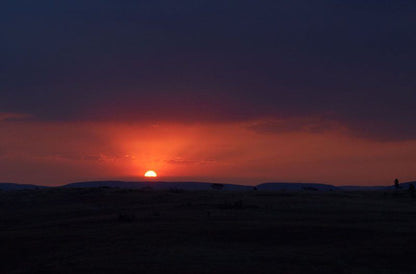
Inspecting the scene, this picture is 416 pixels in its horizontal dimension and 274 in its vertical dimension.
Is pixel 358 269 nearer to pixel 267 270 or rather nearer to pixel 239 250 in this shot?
pixel 267 270

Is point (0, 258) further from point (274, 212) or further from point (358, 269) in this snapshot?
point (274, 212)

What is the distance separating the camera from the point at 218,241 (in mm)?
17172

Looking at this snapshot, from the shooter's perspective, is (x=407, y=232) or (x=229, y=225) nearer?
(x=407, y=232)

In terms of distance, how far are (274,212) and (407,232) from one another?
8.44 metres

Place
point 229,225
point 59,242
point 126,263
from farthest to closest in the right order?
point 229,225 → point 59,242 → point 126,263

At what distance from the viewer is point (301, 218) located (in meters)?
23.3

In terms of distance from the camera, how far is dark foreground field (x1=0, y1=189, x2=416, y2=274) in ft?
44.0

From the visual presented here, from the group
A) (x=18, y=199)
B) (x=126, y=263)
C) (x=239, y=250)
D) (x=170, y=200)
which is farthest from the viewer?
(x=18, y=199)

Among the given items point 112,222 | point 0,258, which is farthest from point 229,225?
point 0,258

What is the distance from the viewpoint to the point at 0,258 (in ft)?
51.3

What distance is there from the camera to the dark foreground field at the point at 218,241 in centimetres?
1342

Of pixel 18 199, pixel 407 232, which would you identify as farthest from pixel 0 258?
pixel 18 199

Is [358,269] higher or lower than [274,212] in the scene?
lower

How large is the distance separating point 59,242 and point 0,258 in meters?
2.53
